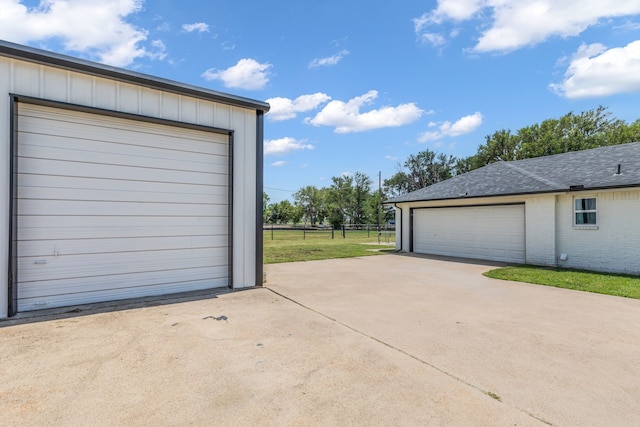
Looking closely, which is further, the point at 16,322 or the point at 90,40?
the point at 90,40

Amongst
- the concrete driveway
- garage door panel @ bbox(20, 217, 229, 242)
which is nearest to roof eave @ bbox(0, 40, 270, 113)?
garage door panel @ bbox(20, 217, 229, 242)

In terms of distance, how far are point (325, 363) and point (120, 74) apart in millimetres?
5282

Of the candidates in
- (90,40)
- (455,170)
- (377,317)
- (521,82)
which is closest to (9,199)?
(90,40)

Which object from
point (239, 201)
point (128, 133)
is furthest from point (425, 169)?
point (128, 133)

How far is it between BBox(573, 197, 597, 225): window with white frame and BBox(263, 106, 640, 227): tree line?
21214 millimetres

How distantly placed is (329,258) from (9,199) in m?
8.57

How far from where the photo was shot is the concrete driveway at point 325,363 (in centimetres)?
212

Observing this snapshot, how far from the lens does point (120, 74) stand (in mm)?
4855

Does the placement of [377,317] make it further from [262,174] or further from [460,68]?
[460,68]

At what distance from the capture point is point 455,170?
47812mm

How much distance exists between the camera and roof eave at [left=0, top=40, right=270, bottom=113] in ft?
13.7

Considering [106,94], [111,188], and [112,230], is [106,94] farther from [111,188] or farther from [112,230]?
[112,230]

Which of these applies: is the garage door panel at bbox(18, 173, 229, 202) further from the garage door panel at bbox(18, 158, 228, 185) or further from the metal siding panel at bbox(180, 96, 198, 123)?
the metal siding panel at bbox(180, 96, 198, 123)

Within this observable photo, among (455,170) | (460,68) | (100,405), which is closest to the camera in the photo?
(100,405)
